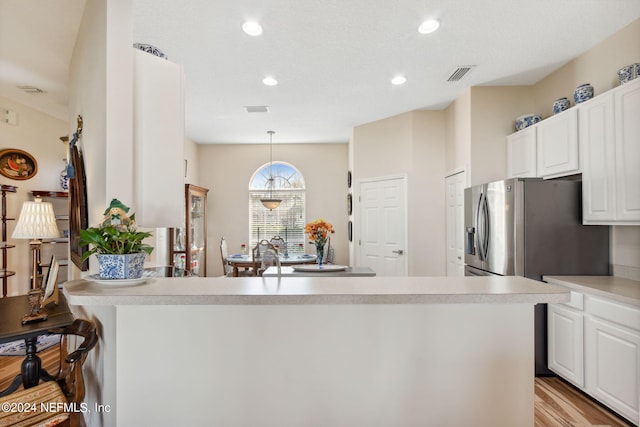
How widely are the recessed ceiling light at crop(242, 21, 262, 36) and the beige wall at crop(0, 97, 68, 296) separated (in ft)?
11.1

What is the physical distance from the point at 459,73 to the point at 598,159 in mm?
1495

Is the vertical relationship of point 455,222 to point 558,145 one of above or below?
below

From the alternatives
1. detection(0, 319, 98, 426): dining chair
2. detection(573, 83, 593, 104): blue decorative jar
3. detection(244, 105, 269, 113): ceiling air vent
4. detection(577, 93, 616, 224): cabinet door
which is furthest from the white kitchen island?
detection(244, 105, 269, 113): ceiling air vent

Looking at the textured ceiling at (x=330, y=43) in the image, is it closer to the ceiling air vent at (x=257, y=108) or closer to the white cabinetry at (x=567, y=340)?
the ceiling air vent at (x=257, y=108)

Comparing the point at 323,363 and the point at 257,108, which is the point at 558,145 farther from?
the point at 257,108

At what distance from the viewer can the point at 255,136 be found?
19.8 ft

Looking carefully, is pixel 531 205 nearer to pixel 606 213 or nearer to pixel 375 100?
pixel 606 213

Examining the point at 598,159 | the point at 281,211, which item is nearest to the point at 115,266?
the point at 598,159

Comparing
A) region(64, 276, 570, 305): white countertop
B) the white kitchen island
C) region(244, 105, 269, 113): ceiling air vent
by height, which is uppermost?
region(244, 105, 269, 113): ceiling air vent

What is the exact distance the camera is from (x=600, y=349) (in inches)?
91.0

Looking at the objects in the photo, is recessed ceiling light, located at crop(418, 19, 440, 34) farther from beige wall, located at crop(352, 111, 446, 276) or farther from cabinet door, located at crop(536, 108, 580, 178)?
beige wall, located at crop(352, 111, 446, 276)

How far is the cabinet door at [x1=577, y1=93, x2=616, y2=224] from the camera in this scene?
252 cm

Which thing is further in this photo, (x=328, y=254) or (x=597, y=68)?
(x=328, y=254)

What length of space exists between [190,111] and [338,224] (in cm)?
337
